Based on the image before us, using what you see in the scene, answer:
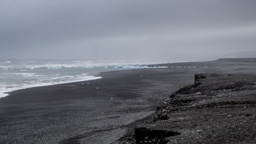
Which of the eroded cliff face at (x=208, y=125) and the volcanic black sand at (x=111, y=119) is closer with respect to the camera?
the eroded cliff face at (x=208, y=125)

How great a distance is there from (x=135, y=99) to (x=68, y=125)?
27.1 ft

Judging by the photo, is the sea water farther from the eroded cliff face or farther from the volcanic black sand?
the eroded cliff face

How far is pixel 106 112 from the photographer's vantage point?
17.2 meters

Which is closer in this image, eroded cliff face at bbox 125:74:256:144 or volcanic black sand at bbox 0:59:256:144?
eroded cliff face at bbox 125:74:256:144

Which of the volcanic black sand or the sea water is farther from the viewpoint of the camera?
the sea water

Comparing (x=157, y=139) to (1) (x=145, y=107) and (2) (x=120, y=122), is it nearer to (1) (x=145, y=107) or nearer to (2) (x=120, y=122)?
(2) (x=120, y=122)

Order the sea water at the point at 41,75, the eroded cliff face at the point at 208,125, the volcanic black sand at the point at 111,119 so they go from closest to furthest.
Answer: the eroded cliff face at the point at 208,125 < the volcanic black sand at the point at 111,119 < the sea water at the point at 41,75

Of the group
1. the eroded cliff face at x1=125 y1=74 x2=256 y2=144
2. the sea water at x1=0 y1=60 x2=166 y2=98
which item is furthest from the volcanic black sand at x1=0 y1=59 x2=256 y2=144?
the sea water at x1=0 y1=60 x2=166 y2=98

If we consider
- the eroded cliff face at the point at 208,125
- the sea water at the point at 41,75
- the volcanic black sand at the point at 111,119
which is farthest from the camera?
the sea water at the point at 41,75

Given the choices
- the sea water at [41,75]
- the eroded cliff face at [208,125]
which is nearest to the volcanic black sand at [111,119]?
the eroded cliff face at [208,125]

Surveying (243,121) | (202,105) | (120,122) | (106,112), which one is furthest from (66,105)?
(243,121)

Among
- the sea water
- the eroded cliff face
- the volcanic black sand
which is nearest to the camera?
the eroded cliff face

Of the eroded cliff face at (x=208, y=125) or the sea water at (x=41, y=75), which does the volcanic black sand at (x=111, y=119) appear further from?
the sea water at (x=41, y=75)

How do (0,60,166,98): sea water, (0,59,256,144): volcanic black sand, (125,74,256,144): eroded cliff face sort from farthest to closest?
(0,60,166,98): sea water, (0,59,256,144): volcanic black sand, (125,74,256,144): eroded cliff face
